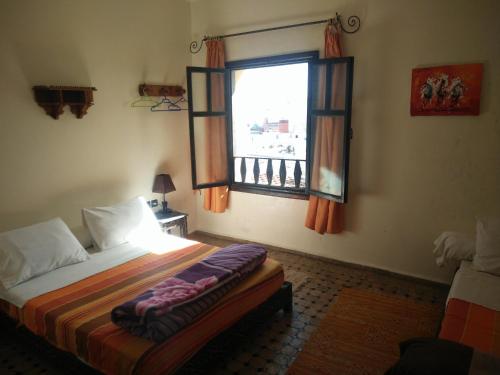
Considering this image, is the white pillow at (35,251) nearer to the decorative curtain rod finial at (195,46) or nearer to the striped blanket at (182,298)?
the striped blanket at (182,298)

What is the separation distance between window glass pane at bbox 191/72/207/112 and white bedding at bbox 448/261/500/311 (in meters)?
2.88

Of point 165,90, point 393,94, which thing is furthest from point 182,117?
A: point 393,94

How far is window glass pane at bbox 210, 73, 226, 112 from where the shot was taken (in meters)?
4.06

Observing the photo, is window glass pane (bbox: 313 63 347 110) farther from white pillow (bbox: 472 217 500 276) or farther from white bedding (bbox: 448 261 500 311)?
white bedding (bbox: 448 261 500 311)

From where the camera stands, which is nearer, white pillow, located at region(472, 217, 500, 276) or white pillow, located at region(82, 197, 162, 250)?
white pillow, located at region(472, 217, 500, 276)

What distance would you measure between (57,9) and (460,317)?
367 centimetres

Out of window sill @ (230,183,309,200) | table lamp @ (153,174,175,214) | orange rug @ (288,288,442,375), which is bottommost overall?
orange rug @ (288,288,442,375)

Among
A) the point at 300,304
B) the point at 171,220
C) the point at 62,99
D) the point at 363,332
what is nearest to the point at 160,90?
the point at 62,99

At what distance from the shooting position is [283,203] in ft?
13.4

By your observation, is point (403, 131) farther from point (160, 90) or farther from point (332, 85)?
point (160, 90)

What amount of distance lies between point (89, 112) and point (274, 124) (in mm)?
2417

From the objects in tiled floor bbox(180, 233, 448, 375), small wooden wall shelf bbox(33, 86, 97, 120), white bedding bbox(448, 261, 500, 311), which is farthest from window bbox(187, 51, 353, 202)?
white bedding bbox(448, 261, 500, 311)

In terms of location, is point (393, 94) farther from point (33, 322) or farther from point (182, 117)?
point (33, 322)

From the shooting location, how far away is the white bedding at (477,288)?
2270 mm
